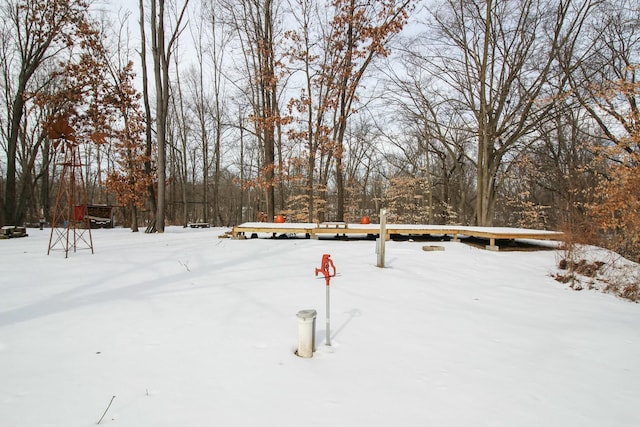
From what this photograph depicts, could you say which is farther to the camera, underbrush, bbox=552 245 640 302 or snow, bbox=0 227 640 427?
underbrush, bbox=552 245 640 302

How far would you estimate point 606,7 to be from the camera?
38.7 ft

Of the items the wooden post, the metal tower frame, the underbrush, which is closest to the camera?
the underbrush

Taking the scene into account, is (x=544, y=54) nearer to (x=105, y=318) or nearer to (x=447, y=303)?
(x=447, y=303)

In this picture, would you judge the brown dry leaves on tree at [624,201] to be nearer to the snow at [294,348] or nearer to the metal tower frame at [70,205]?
the snow at [294,348]

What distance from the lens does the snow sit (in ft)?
6.28

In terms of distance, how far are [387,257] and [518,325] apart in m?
3.42

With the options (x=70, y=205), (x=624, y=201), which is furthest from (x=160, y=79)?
(x=624, y=201)

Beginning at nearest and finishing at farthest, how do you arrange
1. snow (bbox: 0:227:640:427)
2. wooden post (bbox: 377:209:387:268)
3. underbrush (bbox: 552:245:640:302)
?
snow (bbox: 0:227:640:427), underbrush (bbox: 552:245:640:302), wooden post (bbox: 377:209:387:268)

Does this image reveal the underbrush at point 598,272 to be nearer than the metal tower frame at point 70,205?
Yes

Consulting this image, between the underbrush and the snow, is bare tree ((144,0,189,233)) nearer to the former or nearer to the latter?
the snow

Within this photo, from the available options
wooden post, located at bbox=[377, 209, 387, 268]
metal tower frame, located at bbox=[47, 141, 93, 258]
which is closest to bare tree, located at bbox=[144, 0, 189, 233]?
metal tower frame, located at bbox=[47, 141, 93, 258]

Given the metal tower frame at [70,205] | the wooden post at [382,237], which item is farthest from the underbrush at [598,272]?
the metal tower frame at [70,205]

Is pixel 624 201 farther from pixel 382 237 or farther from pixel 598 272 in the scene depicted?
pixel 382 237

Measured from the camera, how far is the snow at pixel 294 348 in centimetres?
192
